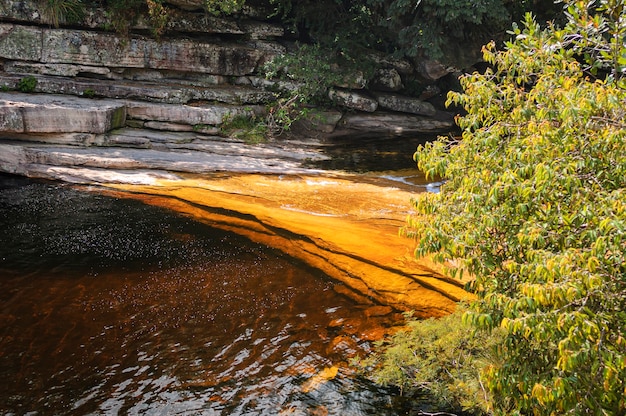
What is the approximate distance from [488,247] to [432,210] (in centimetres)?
83

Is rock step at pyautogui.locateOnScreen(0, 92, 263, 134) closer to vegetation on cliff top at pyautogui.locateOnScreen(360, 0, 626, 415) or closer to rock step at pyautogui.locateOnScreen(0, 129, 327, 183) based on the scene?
rock step at pyautogui.locateOnScreen(0, 129, 327, 183)

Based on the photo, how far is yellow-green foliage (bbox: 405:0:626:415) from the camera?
3824 millimetres

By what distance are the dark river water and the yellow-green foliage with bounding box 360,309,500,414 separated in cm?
30

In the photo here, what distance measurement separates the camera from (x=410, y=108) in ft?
73.7

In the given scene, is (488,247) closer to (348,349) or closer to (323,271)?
(348,349)

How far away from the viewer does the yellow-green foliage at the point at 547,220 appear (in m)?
3.82

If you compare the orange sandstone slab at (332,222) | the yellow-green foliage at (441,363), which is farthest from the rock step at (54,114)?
the yellow-green foliage at (441,363)

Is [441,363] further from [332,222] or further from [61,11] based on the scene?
[61,11]

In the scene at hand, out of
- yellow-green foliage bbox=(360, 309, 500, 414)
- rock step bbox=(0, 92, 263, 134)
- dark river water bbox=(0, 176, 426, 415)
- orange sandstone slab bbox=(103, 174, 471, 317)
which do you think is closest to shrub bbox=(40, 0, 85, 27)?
rock step bbox=(0, 92, 263, 134)

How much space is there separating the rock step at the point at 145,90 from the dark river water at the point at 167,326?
266 inches

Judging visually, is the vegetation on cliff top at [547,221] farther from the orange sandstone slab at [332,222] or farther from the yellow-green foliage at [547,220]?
the orange sandstone slab at [332,222]

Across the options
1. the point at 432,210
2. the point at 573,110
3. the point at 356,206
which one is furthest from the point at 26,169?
the point at 573,110

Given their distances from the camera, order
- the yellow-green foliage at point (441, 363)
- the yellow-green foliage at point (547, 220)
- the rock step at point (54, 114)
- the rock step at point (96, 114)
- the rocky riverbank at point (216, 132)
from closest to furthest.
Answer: the yellow-green foliage at point (547, 220) < the yellow-green foliage at point (441, 363) < the rocky riverbank at point (216, 132) < the rock step at point (54, 114) < the rock step at point (96, 114)

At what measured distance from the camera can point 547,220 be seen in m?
4.43
